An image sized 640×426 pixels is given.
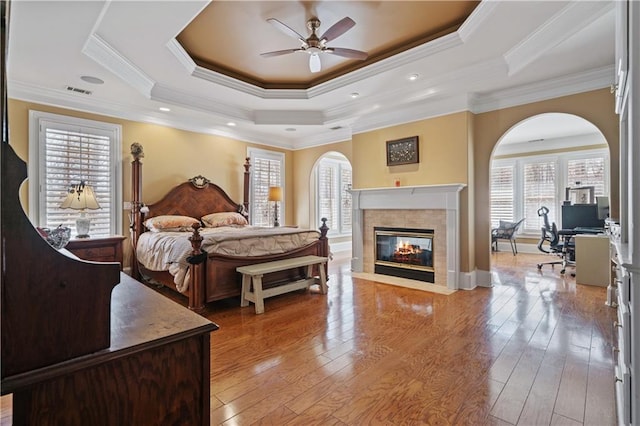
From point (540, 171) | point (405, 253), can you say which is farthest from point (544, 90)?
point (540, 171)

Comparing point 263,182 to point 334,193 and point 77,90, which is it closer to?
point 334,193

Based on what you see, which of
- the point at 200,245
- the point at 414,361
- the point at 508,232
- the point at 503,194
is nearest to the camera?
the point at 414,361

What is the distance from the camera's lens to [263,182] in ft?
22.4

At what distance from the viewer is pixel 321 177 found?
7.68 m

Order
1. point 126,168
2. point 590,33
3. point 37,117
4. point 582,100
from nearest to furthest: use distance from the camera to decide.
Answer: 1. point 590,33
2. point 582,100
3. point 37,117
4. point 126,168

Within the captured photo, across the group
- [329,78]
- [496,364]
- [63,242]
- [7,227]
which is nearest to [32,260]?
[7,227]

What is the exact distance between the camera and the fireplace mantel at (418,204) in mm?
4387

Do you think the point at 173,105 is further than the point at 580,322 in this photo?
Yes

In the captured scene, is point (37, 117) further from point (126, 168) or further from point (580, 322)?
point (580, 322)

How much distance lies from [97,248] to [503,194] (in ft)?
29.3

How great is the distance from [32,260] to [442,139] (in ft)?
15.5

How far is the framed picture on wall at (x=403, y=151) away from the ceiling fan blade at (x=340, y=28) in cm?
232

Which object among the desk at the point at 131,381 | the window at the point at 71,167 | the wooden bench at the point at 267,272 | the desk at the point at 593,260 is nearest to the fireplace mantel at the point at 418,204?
the wooden bench at the point at 267,272

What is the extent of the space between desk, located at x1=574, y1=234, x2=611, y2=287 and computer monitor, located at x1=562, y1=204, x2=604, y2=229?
1178 mm
